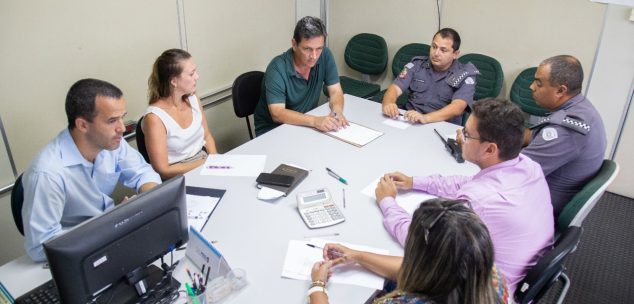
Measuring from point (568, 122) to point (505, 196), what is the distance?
0.81 metres

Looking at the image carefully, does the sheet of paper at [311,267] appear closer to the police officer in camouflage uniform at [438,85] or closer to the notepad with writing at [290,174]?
the notepad with writing at [290,174]

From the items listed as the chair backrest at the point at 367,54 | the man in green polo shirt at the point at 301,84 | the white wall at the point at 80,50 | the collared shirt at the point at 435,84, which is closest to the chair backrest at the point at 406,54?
the chair backrest at the point at 367,54

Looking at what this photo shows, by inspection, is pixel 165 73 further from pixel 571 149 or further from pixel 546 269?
pixel 571 149

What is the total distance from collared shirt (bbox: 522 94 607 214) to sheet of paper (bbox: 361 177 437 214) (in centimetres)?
62

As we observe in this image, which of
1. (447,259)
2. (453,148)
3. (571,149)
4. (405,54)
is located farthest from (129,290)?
(405,54)

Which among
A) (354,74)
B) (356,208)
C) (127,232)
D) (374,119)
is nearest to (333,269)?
(356,208)

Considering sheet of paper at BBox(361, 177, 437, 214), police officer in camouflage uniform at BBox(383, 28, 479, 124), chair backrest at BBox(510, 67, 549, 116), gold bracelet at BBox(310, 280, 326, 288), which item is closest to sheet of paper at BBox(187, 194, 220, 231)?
gold bracelet at BBox(310, 280, 326, 288)

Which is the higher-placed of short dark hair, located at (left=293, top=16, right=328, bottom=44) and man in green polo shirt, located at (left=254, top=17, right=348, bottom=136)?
short dark hair, located at (left=293, top=16, right=328, bottom=44)

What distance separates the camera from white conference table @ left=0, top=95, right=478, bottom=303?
1.43 meters

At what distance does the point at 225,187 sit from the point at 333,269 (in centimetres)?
71

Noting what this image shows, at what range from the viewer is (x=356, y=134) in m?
2.50

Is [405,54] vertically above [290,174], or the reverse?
[405,54]

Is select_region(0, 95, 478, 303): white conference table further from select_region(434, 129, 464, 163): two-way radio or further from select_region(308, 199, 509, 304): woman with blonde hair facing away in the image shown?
select_region(308, 199, 509, 304): woman with blonde hair facing away

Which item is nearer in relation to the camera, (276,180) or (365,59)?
(276,180)
